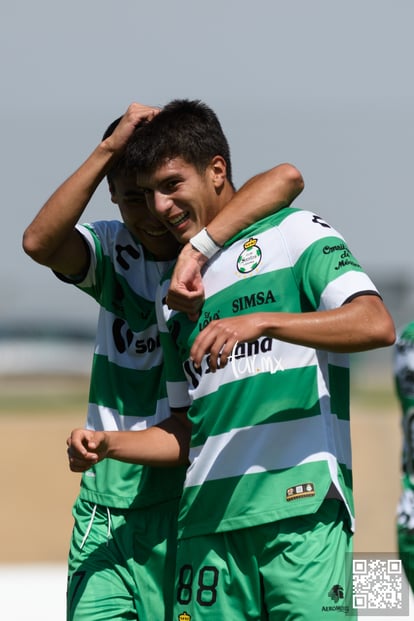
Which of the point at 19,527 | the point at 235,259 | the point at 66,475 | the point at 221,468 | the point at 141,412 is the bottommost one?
the point at 221,468

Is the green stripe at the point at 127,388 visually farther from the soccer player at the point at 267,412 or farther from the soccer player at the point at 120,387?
the soccer player at the point at 267,412

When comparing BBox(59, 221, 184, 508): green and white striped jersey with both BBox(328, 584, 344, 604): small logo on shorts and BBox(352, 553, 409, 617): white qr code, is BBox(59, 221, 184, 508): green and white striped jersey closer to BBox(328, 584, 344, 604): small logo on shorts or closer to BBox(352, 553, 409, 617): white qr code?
BBox(352, 553, 409, 617): white qr code

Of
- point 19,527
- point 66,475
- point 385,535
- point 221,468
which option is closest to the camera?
point 221,468

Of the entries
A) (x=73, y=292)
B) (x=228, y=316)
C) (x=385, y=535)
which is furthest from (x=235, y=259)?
(x=73, y=292)

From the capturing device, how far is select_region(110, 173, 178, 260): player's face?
189 inches

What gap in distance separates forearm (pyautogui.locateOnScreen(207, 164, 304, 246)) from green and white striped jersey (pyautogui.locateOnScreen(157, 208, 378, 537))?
2.0 inches

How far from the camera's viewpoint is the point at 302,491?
411cm

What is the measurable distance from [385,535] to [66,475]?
6.40 metres

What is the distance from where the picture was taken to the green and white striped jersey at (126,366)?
489cm

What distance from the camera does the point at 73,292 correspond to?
138 ft

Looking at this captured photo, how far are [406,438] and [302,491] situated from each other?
84cm

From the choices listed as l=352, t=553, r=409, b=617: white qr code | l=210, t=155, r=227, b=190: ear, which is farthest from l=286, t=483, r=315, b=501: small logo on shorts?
l=210, t=155, r=227, b=190: ear

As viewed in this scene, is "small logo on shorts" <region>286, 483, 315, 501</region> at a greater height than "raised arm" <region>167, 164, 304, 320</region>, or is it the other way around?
"raised arm" <region>167, 164, 304, 320</region>

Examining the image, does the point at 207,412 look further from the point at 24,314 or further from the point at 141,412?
the point at 24,314
